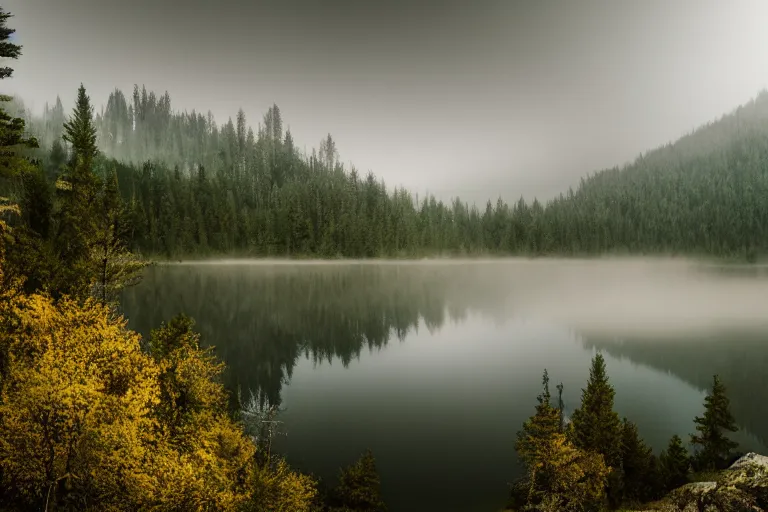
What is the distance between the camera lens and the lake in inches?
1630

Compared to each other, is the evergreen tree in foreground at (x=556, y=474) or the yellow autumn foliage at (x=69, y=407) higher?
the yellow autumn foliage at (x=69, y=407)

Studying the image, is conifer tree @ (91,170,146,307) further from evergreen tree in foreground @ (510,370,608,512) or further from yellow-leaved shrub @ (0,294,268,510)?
evergreen tree in foreground @ (510,370,608,512)

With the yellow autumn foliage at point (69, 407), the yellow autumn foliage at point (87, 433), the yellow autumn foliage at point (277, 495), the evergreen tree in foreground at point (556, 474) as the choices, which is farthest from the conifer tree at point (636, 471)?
the yellow autumn foliage at point (69, 407)

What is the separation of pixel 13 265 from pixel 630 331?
5113 inches

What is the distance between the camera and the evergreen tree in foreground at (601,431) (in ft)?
105

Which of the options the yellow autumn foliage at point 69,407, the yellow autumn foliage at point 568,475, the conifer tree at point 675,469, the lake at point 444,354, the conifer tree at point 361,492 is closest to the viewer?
the yellow autumn foliage at point 69,407

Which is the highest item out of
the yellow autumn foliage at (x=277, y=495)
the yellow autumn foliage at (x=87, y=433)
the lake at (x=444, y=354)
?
the yellow autumn foliage at (x=87, y=433)

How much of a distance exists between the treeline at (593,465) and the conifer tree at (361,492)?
10.2 meters

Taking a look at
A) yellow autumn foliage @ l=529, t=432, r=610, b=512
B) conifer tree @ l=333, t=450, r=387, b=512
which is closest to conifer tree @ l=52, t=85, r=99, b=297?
conifer tree @ l=333, t=450, r=387, b=512

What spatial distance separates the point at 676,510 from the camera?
27.7m

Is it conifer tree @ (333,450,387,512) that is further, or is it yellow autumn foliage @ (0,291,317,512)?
conifer tree @ (333,450,387,512)

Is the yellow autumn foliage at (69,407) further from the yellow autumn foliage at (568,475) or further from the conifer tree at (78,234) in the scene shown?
the yellow autumn foliage at (568,475)

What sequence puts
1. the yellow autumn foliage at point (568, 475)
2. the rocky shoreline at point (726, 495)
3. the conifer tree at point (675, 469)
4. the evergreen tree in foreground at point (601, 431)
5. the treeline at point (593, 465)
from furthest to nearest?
the conifer tree at point (675, 469), the evergreen tree in foreground at point (601, 431), the treeline at point (593, 465), the yellow autumn foliage at point (568, 475), the rocky shoreline at point (726, 495)

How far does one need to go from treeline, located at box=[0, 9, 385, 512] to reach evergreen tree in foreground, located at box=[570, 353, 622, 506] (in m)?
17.3
